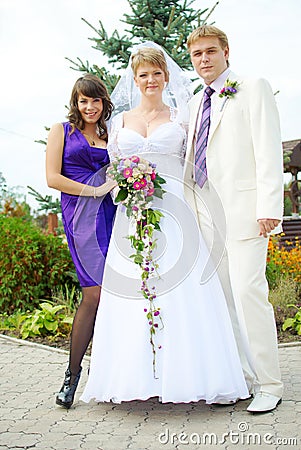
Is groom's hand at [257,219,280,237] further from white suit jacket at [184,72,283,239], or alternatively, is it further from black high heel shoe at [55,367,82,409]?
black high heel shoe at [55,367,82,409]

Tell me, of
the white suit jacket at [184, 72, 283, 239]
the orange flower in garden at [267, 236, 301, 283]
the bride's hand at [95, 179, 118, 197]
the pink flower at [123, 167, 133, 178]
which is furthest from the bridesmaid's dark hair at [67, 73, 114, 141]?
the orange flower in garden at [267, 236, 301, 283]

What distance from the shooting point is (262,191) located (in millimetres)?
3598

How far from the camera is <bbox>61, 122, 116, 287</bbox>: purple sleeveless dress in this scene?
4.02m

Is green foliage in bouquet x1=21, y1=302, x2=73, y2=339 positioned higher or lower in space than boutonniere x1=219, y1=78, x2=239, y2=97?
lower

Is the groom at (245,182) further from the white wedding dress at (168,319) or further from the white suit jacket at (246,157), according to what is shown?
the white wedding dress at (168,319)

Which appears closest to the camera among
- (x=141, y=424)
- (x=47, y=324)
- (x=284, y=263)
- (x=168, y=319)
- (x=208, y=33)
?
(x=141, y=424)

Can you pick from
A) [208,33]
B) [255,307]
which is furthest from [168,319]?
[208,33]

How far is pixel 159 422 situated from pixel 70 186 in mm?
1572

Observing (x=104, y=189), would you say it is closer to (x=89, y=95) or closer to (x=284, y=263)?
(x=89, y=95)

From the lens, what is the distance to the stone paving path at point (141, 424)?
3250 millimetres

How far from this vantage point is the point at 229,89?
3736 millimetres

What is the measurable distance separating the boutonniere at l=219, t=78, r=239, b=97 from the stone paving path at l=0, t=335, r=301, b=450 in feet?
6.34

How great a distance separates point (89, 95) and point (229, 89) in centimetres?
94

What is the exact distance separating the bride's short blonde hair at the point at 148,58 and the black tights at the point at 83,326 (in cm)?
149
